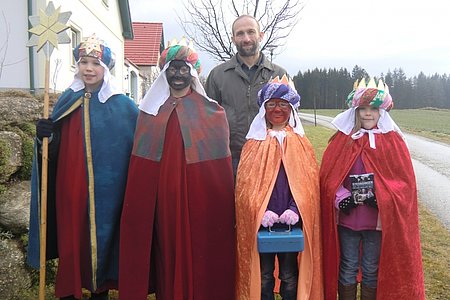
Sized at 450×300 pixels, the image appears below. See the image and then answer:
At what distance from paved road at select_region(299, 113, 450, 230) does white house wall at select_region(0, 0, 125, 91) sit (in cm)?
642

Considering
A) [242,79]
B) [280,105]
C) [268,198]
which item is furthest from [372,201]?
[242,79]

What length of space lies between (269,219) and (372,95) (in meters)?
1.28

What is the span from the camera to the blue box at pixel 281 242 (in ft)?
11.0

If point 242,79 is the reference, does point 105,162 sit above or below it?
below

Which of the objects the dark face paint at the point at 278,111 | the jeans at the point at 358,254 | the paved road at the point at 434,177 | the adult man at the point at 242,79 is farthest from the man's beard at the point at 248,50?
the paved road at the point at 434,177

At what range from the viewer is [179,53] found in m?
3.68

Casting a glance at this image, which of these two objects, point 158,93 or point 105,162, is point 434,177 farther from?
point 105,162

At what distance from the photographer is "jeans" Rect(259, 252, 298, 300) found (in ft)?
12.0

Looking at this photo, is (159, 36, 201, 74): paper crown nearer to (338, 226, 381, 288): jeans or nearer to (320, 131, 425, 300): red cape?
(320, 131, 425, 300): red cape

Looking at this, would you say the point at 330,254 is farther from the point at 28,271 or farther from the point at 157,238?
the point at 28,271

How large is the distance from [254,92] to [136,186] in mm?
1571

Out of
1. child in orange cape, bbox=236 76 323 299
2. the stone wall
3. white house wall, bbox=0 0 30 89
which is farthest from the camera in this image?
white house wall, bbox=0 0 30 89

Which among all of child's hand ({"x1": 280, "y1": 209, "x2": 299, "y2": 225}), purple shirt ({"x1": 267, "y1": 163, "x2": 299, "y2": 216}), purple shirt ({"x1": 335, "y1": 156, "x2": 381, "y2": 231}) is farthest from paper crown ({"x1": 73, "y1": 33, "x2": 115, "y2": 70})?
purple shirt ({"x1": 335, "y1": 156, "x2": 381, "y2": 231})

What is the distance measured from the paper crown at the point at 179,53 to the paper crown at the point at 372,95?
52.9 inches
